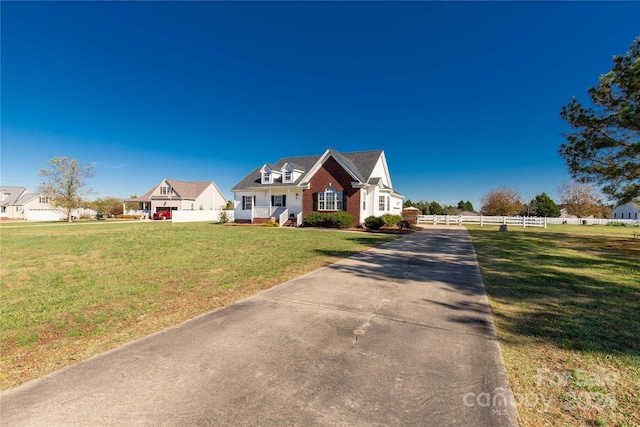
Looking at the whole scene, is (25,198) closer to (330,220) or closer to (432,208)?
(330,220)

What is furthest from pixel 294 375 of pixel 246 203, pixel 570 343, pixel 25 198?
pixel 25 198

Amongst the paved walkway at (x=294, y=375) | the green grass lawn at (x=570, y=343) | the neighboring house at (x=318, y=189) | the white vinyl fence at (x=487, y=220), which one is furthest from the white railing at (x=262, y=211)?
the paved walkway at (x=294, y=375)

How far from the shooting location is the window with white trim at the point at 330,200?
78.4 ft

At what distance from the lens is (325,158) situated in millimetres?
24406

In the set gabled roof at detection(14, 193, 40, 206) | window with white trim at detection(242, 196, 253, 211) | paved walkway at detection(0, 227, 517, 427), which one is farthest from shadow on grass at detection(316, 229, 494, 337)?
gabled roof at detection(14, 193, 40, 206)

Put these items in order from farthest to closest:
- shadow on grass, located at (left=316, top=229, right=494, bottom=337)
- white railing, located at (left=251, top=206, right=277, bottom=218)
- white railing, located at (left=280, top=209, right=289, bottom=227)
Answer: white railing, located at (left=251, top=206, right=277, bottom=218)
white railing, located at (left=280, top=209, right=289, bottom=227)
shadow on grass, located at (left=316, top=229, right=494, bottom=337)

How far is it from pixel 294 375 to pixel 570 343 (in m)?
3.67

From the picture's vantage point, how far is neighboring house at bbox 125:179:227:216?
4741 cm

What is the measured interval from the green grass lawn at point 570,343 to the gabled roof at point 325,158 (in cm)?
1720

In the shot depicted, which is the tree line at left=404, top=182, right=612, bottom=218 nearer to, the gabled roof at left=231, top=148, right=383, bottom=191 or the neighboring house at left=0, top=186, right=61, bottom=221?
the gabled roof at left=231, top=148, right=383, bottom=191

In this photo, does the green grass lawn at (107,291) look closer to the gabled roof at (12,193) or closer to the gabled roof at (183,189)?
the gabled roof at (183,189)

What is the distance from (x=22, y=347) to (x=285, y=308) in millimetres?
3493

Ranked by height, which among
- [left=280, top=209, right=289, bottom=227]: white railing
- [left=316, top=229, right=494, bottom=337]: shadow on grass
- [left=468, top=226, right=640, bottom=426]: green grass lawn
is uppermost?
[left=280, top=209, right=289, bottom=227]: white railing

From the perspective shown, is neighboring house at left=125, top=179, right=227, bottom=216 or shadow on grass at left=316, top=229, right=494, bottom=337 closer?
shadow on grass at left=316, top=229, right=494, bottom=337
